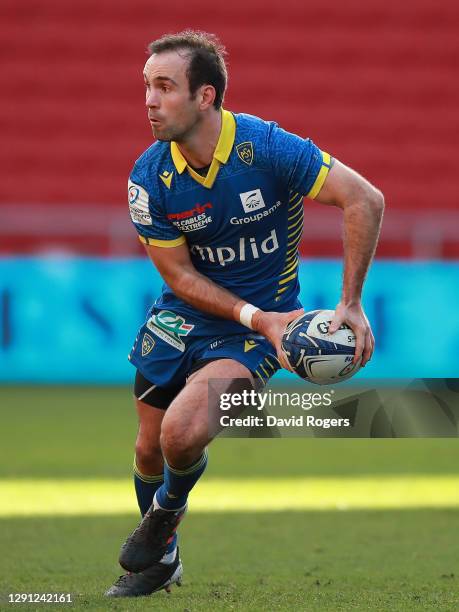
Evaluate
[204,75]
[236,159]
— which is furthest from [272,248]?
[204,75]

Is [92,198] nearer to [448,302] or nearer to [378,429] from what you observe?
[448,302]

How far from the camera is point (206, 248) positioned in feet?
17.4

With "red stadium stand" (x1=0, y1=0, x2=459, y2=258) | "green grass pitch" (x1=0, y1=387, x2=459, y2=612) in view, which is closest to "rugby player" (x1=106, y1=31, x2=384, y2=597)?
"green grass pitch" (x1=0, y1=387, x2=459, y2=612)

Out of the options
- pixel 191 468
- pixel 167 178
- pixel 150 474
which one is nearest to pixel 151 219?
pixel 167 178

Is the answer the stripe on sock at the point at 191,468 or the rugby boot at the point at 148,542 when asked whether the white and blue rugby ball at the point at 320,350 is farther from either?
the rugby boot at the point at 148,542

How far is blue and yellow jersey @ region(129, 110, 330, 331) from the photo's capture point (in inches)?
200

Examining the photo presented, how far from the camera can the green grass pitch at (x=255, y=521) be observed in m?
5.27

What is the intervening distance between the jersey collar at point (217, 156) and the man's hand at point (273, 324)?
22.3 inches

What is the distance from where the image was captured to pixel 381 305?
13133mm

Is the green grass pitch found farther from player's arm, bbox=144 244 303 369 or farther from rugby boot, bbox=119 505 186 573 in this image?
player's arm, bbox=144 244 303 369

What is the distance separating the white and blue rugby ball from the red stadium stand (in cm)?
1188

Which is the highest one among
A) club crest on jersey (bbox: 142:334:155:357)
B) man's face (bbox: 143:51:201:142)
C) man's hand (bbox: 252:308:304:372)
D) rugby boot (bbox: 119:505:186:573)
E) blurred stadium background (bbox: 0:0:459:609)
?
man's face (bbox: 143:51:201:142)

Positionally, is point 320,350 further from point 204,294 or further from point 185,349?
point 185,349

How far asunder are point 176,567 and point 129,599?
33cm
